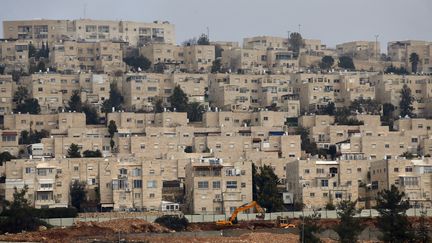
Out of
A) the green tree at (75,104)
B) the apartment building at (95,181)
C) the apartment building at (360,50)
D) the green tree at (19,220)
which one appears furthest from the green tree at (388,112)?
the green tree at (19,220)

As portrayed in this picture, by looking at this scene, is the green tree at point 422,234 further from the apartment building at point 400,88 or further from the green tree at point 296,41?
the green tree at point 296,41

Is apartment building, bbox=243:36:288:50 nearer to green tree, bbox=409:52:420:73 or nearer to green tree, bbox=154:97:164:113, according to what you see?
green tree, bbox=409:52:420:73

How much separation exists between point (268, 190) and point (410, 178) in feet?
27.0

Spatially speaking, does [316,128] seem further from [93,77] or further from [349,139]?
[93,77]

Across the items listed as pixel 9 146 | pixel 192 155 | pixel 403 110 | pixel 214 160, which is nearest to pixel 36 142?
pixel 9 146

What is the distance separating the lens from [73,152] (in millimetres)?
104562

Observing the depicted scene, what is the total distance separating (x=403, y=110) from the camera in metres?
123

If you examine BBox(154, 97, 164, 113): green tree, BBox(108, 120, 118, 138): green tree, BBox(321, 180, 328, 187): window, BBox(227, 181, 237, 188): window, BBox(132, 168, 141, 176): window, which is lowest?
BBox(321, 180, 328, 187): window

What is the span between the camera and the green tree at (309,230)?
7618 centimetres

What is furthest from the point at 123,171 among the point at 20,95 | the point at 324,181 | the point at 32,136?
the point at 20,95

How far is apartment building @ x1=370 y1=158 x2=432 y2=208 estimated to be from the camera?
318 feet

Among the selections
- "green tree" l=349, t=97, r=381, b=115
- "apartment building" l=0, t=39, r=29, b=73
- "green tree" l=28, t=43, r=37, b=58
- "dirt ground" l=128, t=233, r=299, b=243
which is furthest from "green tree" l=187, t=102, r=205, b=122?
"dirt ground" l=128, t=233, r=299, b=243

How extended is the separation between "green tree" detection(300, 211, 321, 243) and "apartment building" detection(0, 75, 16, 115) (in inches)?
1616

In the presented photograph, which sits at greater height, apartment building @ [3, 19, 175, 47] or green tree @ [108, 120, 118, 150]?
apartment building @ [3, 19, 175, 47]
